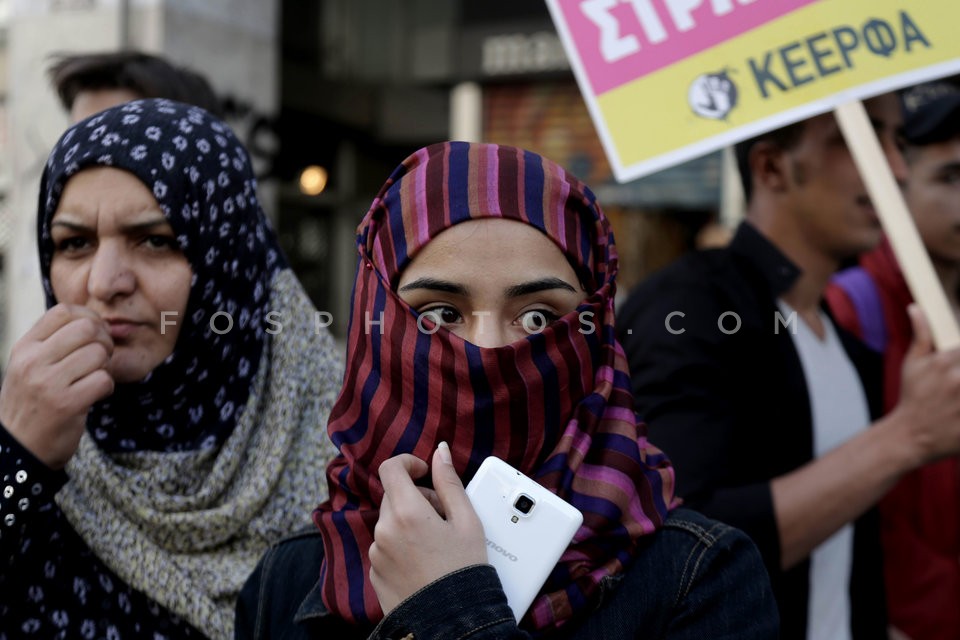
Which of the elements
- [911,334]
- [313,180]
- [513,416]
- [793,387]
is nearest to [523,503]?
[513,416]

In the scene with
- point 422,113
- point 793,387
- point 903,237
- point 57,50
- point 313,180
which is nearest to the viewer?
point 903,237

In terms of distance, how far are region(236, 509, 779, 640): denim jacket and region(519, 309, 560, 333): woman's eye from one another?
34 cm

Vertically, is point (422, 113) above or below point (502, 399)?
above

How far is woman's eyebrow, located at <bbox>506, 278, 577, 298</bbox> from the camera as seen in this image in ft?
4.77

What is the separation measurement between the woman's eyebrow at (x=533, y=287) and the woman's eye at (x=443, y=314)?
0.29 feet

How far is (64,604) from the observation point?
5.89ft

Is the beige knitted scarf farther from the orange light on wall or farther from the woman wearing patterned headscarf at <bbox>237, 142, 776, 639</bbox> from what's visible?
the orange light on wall

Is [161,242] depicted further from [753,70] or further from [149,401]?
[753,70]

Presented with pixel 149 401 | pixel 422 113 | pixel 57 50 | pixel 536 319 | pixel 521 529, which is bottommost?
pixel 521 529

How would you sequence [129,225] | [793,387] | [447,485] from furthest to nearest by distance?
[793,387], [129,225], [447,485]

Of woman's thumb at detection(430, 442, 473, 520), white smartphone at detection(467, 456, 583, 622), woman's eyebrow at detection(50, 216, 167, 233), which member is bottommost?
white smartphone at detection(467, 456, 583, 622)

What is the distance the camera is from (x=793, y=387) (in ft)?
7.23

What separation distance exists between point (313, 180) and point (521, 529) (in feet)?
24.1

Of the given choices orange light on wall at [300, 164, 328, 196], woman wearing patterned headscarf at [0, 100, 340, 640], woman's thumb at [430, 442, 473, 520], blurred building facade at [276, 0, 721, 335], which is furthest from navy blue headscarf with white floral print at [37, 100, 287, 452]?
orange light on wall at [300, 164, 328, 196]
